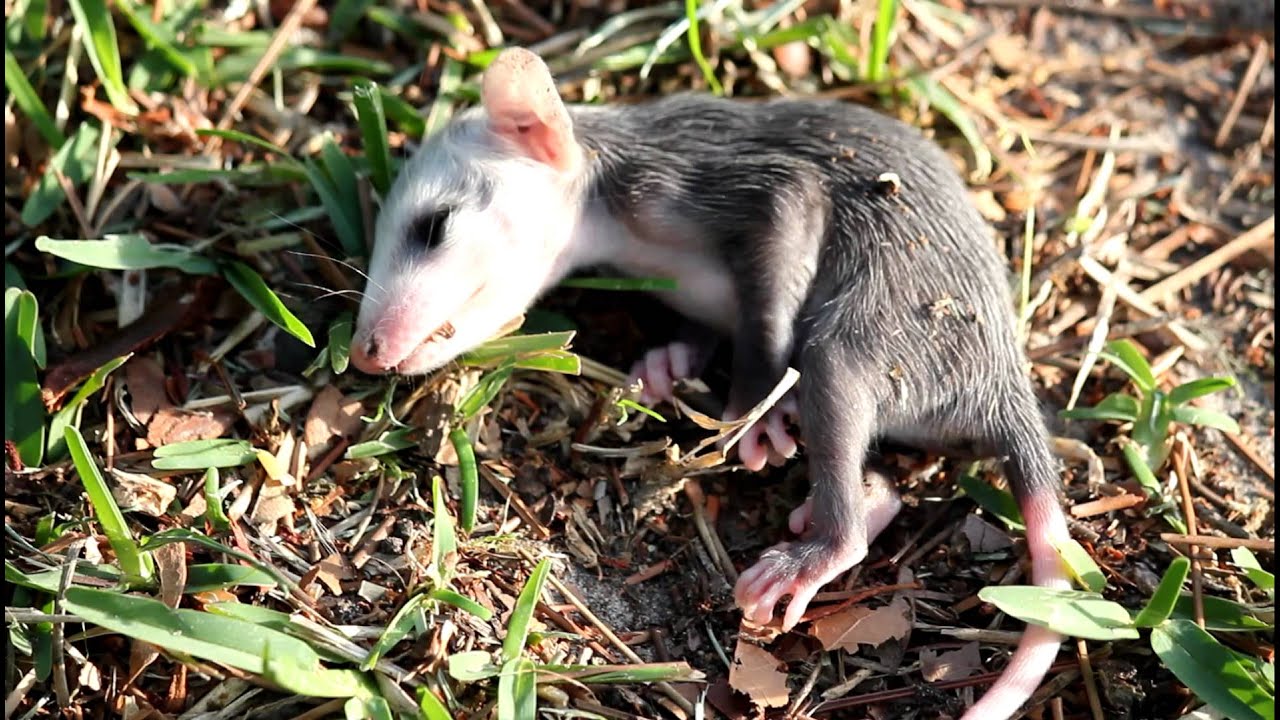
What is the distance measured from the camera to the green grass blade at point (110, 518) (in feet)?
8.35

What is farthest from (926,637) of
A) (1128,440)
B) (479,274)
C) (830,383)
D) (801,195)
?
(479,274)

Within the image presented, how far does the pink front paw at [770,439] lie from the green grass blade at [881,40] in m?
1.28

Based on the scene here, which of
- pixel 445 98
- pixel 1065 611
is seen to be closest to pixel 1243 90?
pixel 1065 611

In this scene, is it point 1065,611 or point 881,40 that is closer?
point 1065,611

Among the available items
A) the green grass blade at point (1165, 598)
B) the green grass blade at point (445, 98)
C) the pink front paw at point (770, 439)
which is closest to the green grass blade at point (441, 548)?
Answer: the pink front paw at point (770, 439)

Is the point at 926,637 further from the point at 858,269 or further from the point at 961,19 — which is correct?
the point at 961,19

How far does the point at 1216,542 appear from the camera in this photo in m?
2.98

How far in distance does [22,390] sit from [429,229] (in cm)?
103

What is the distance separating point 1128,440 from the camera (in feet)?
10.6

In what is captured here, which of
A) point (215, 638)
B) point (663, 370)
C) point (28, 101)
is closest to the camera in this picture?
point (215, 638)

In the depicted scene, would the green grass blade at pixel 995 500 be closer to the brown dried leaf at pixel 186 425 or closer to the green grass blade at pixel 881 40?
the green grass blade at pixel 881 40

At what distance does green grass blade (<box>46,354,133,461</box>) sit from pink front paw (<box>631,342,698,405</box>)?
4.18 feet

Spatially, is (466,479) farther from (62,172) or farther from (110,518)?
(62,172)

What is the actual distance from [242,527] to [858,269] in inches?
63.8
